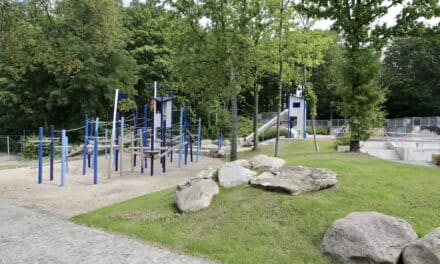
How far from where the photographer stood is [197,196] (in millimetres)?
7223

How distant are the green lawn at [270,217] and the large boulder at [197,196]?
0.14m

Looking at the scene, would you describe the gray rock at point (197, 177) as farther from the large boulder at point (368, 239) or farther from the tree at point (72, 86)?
the tree at point (72, 86)

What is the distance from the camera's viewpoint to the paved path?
5.24 metres

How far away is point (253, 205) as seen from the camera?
6699mm

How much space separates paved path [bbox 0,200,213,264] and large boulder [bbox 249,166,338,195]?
2417mm

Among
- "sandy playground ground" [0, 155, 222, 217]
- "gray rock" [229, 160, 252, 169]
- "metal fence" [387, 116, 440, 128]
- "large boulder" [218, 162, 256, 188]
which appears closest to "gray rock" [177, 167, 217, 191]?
"large boulder" [218, 162, 256, 188]

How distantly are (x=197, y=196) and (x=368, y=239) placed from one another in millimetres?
3234

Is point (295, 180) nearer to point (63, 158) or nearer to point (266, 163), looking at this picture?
point (266, 163)

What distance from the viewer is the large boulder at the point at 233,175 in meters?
7.86

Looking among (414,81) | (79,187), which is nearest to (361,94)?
(79,187)

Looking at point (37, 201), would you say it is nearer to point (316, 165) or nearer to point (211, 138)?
point (316, 165)

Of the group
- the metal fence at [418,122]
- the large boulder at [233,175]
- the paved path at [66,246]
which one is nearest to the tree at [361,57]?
the large boulder at [233,175]

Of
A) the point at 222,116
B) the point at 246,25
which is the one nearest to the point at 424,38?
the point at 246,25

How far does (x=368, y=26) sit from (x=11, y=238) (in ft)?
35.8
